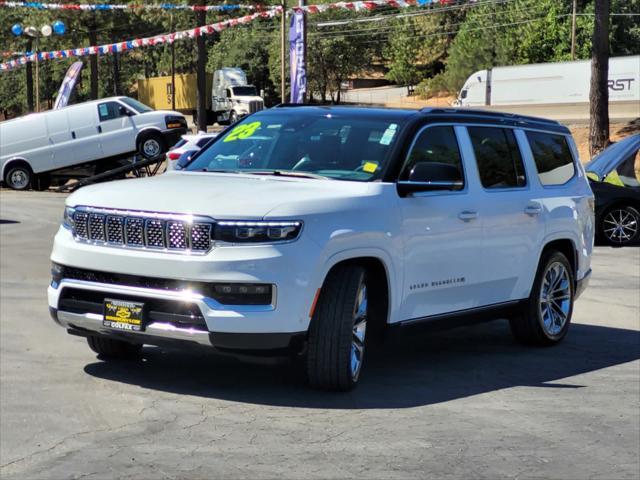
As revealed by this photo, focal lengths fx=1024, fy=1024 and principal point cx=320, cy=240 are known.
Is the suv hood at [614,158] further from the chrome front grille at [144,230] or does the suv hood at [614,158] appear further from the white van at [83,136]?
the white van at [83,136]

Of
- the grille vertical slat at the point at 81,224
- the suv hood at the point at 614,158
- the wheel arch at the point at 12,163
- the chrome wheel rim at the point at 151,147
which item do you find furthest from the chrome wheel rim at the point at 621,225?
the wheel arch at the point at 12,163

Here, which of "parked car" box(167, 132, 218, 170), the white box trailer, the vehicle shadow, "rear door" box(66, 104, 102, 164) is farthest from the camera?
the white box trailer

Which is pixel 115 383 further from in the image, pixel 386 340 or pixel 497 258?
pixel 497 258

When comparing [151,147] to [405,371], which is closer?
[405,371]

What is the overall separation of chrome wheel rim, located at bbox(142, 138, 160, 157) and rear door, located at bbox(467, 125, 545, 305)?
2129cm

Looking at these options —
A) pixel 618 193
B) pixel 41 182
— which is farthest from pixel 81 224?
pixel 41 182

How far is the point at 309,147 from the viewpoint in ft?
23.7

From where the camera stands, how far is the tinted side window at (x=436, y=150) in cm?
719

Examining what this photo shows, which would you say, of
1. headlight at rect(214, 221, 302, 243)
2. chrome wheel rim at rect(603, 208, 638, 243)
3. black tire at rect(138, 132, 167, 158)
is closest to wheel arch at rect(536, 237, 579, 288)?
headlight at rect(214, 221, 302, 243)

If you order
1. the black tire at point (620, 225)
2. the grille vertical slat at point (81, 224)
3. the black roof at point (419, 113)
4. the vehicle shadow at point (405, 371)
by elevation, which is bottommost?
the black tire at point (620, 225)

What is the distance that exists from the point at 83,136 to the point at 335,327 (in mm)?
23515

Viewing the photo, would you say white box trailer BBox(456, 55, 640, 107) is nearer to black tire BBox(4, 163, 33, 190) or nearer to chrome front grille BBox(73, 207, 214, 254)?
black tire BBox(4, 163, 33, 190)

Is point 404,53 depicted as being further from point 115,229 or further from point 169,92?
point 115,229

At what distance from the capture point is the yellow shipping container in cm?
6738
